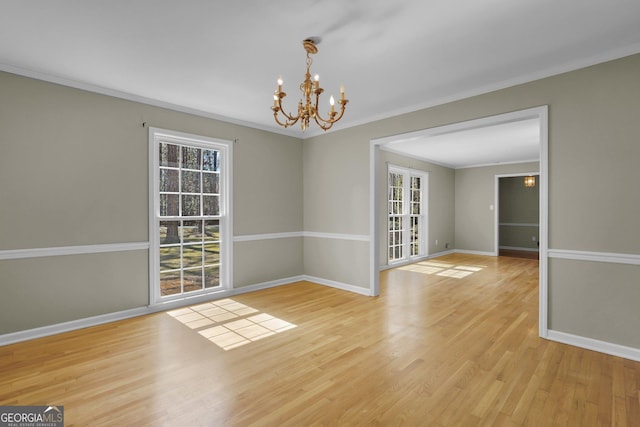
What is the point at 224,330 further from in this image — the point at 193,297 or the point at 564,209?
the point at 564,209

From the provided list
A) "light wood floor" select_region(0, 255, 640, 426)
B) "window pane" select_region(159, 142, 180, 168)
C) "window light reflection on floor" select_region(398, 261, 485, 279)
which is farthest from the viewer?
"window light reflection on floor" select_region(398, 261, 485, 279)

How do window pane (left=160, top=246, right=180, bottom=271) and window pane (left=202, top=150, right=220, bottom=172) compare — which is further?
window pane (left=202, top=150, right=220, bottom=172)

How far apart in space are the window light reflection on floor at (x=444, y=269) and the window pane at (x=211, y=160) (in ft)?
14.9

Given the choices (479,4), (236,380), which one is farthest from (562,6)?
(236,380)

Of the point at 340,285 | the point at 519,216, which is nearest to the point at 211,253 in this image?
the point at 340,285

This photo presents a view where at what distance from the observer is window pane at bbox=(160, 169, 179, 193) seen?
4.16 m

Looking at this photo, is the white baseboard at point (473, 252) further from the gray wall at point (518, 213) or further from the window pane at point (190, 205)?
the window pane at point (190, 205)

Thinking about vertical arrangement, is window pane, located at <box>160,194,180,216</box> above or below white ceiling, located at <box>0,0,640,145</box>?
below

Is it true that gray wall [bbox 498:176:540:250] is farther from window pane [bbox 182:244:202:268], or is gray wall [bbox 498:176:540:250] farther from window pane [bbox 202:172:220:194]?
window pane [bbox 182:244:202:268]

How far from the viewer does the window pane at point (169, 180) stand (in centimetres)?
416

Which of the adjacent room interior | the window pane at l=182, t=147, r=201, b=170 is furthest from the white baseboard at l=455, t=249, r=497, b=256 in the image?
the window pane at l=182, t=147, r=201, b=170

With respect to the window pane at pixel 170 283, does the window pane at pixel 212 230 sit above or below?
above

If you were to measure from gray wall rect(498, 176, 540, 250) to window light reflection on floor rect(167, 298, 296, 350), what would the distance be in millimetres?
9148

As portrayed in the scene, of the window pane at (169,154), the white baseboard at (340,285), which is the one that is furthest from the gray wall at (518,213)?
the window pane at (169,154)
